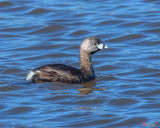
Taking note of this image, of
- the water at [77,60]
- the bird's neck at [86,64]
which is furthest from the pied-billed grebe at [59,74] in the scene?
the water at [77,60]

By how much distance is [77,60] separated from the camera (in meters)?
13.0

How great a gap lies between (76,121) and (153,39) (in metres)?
6.33

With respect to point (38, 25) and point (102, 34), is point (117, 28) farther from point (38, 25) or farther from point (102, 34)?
point (38, 25)

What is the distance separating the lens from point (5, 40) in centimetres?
1467

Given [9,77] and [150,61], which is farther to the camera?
[150,61]

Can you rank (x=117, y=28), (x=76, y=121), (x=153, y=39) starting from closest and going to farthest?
(x=76, y=121) → (x=153, y=39) → (x=117, y=28)

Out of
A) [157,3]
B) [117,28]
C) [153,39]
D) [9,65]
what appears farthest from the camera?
[157,3]

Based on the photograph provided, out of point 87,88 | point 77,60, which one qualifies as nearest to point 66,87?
point 87,88

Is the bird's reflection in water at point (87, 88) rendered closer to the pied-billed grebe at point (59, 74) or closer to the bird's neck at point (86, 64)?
the pied-billed grebe at point (59, 74)

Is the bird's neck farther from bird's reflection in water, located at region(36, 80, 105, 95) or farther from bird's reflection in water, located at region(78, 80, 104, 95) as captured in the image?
bird's reflection in water, located at region(36, 80, 105, 95)

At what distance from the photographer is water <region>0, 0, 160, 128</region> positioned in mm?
9039

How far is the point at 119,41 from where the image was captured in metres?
14.6

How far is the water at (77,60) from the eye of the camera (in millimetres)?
9039

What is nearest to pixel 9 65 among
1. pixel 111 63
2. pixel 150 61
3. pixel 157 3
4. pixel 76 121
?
pixel 111 63
